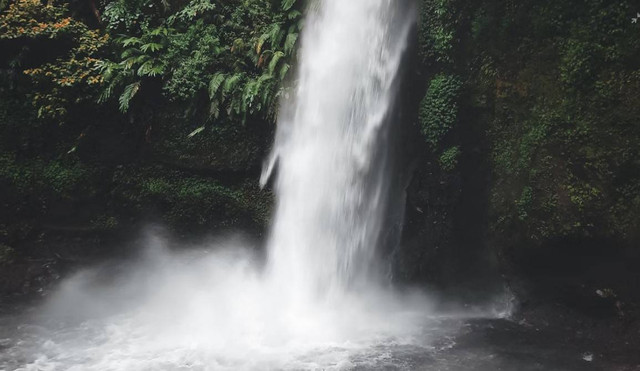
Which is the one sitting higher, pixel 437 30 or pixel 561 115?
pixel 437 30

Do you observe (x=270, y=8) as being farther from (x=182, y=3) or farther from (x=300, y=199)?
(x=300, y=199)

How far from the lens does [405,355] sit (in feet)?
24.7

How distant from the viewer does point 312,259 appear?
10.1 m

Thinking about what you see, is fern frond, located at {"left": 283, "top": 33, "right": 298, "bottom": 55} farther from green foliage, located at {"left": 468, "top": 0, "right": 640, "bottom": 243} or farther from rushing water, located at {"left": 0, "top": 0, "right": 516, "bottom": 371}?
green foliage, located at {"left": 468, "top": 0, "right": 640, "bottom": 243}

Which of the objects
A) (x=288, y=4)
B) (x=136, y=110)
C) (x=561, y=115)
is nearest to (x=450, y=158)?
(x=561, y=115)

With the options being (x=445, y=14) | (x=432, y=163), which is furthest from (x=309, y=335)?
(x=445, y=14)

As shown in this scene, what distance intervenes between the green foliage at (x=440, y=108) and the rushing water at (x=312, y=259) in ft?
2.68

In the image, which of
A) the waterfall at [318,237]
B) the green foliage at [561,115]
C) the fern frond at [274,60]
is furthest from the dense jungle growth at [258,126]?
the waterfall at [318,237]

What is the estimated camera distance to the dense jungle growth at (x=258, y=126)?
307 inches

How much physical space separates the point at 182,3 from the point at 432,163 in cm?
662

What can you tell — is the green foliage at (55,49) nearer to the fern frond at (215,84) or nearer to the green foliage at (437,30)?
the fern frond at (215,84)

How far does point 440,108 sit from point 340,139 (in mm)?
2060

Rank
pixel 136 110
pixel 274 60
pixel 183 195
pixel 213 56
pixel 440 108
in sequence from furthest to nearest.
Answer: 1. pixel 183 195
2. pixel 136 110
3. pixel 213 56
4. pixel 274 60
5. pixel 440 108

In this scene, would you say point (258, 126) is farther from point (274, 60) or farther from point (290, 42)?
point (290, 42)
